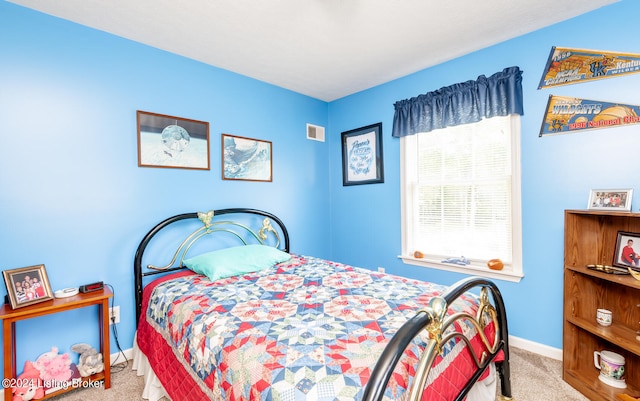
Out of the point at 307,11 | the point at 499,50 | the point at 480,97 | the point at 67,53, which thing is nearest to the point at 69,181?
the point at 67,53

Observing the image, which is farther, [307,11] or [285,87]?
[285,87]

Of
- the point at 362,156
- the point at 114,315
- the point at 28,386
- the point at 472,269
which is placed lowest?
the point at 28,386

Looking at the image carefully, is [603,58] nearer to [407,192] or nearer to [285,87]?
[407,192]

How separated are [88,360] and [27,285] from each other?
2.15 feet

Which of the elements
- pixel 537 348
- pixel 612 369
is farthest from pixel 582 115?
pixel 537 348

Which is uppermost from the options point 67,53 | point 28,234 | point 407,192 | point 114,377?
point 67,53

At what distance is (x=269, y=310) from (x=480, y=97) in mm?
2554

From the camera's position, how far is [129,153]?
7.75ft

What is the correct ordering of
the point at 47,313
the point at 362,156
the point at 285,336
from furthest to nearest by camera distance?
the point at 362,156 < the point at 47,313 < the point at 285,336

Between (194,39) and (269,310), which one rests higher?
(194,39)

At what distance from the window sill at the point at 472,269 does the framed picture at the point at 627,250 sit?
63cm

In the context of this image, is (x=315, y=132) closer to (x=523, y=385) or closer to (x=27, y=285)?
(x=27, y=285)

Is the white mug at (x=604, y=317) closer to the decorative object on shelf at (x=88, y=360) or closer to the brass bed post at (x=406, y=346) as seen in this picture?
the brass bed post at (x=406, y=346)

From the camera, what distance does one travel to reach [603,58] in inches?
80.0
